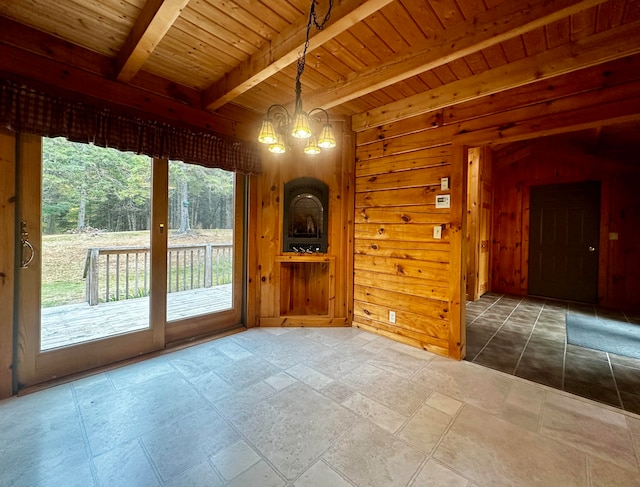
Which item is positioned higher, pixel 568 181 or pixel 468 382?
pixel 568 181

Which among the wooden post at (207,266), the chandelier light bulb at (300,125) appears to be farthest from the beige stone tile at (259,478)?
the wooden post at (207,266)

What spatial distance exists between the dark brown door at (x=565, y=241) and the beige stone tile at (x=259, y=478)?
231 inches

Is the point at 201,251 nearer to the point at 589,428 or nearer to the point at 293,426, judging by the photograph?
the point at 293,426

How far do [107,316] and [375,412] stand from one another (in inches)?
97.5

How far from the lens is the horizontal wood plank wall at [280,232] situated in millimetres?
3314

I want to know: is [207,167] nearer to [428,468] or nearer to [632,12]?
[428,468]

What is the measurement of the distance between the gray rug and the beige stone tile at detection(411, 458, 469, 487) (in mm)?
2667

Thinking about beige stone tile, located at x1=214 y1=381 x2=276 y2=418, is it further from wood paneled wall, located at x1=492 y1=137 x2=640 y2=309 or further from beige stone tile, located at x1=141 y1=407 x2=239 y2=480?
wood paneled wall, located at x1=492 y1=137 x2=640 y2=309

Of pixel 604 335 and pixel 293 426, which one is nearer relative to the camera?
pixel 293 426

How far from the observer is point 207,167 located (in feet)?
9.55

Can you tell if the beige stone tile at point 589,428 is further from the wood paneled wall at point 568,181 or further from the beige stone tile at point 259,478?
the wood paneled wall at point 568,181

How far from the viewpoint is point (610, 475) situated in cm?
136

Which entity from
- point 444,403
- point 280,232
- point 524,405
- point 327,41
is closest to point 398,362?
point 444,403

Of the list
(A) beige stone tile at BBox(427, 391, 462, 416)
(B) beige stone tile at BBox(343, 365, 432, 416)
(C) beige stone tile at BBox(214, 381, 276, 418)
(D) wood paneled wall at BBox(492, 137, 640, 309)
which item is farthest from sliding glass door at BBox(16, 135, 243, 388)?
(D) wood paneled wall at BBox(492, 137, 640, 309)
